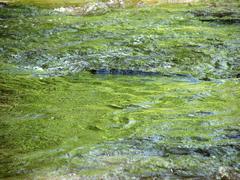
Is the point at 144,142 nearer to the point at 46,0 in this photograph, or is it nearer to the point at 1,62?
the point at 1,62

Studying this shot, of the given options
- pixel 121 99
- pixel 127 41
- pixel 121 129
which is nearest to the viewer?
pixel 121 129

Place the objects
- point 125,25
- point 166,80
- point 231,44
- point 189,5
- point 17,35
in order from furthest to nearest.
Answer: point 189,5, point 125,25, point 17,35, point 231,44, point 166,80

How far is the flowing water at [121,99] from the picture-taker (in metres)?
5.12

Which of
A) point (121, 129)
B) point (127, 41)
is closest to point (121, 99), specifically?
point (121, 129)

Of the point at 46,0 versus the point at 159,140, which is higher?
the point at 46,0

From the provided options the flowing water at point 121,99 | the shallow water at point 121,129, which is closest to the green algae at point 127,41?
the flowing water at point 121,99

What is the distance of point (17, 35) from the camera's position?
39.4 ft

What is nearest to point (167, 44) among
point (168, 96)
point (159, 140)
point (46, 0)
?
point (168, 96)

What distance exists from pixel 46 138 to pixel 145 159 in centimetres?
150

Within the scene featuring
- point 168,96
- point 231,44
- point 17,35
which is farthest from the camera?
point 17,35

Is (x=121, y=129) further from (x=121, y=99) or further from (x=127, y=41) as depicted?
(x=127, y=41)

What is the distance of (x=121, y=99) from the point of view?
7.37 metres

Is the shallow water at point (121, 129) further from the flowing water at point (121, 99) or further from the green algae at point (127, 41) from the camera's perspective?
the green algae at point (127, 41)

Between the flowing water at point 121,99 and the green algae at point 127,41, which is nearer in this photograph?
the flowing water at point 121,99
